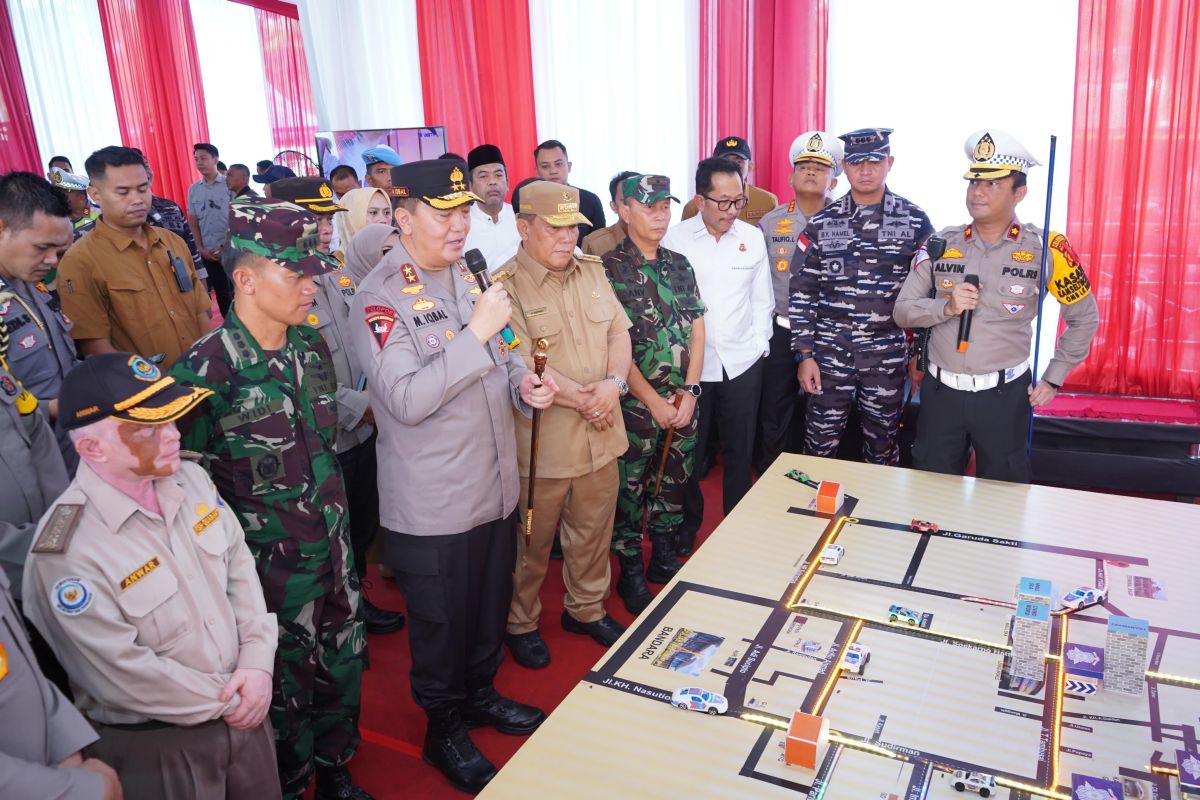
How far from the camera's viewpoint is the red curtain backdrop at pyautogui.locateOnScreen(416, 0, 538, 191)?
6391mm

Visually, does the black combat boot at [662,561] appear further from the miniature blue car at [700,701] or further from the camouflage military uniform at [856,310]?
the miniature blue car at [700,701]

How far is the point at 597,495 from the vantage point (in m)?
2.84

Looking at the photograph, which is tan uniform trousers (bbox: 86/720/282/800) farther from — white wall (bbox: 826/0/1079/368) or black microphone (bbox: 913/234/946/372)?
white wall (bbox: 826/0/1079/368)

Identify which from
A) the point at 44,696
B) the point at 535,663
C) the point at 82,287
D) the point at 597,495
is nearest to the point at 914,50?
the point at 597,495

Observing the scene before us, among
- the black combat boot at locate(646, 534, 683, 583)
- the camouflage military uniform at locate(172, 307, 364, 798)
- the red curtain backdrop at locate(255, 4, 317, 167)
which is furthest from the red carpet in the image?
the red curtain backdrop at locate(255, 4, 317, 167)

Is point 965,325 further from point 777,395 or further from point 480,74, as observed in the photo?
point 480,74

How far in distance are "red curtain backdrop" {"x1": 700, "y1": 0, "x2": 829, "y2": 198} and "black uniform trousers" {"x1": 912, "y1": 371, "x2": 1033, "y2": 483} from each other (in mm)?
2764

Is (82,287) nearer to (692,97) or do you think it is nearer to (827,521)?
(827,521)

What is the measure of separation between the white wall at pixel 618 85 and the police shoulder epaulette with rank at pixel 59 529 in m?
4.97

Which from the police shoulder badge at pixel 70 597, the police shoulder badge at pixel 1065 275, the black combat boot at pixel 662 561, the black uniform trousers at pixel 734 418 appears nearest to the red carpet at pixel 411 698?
the black combat boot at pixel 662 561

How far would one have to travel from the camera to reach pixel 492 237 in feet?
14.2

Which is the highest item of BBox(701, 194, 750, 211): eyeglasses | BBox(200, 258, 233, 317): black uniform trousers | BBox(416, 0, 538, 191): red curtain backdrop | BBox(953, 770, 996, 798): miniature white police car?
BBox(416, 0, 538, 191): red curtain backdrop

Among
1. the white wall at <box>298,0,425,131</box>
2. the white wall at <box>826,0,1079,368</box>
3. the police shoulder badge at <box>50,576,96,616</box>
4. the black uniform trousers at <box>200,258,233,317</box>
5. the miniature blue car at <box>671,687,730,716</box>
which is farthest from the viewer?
the black uniform trousers at <box>200,258,233,317</box>

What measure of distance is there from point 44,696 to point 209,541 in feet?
Result: 1.32
